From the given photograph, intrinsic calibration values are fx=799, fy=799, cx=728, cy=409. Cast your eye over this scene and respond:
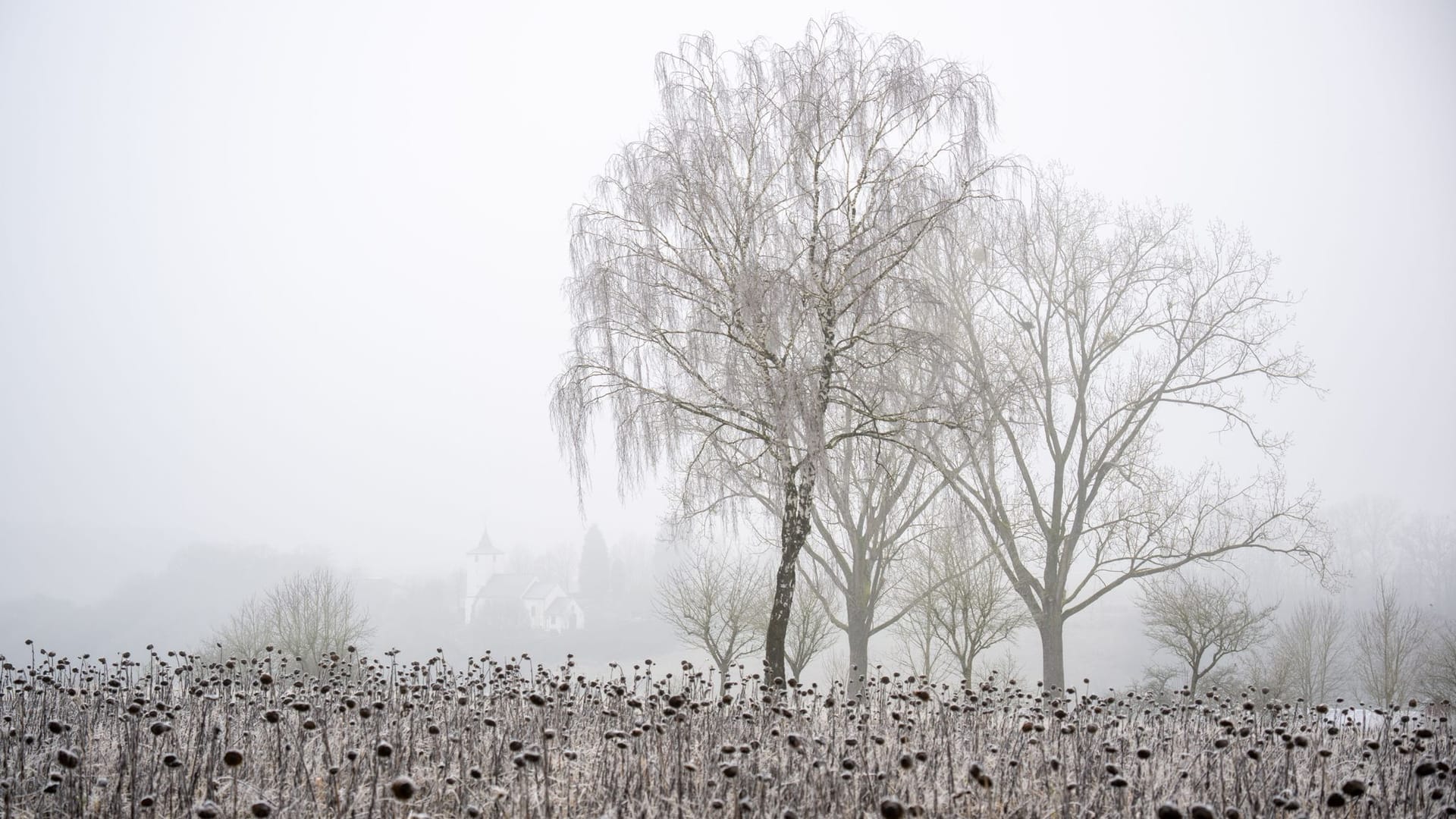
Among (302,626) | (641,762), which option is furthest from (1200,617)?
(302,626)

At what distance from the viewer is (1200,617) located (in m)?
23.5

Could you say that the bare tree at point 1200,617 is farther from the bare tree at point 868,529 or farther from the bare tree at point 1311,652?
the bare tree at point 868,529

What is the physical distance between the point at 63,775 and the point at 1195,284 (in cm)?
1844

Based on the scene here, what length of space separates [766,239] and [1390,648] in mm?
31091

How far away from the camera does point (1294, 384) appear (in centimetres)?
1588

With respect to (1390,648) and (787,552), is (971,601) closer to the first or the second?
(787,552)

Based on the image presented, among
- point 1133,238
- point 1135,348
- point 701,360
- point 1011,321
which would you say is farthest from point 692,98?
point 1135,348

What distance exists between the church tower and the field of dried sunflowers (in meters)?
123

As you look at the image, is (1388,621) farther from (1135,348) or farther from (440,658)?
(440,658)

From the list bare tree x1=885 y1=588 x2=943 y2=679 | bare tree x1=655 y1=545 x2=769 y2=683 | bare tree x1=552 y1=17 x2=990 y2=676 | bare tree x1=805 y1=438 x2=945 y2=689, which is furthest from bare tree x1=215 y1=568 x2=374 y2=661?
bare tree x1=552 y1=17 x2=990 y2=676

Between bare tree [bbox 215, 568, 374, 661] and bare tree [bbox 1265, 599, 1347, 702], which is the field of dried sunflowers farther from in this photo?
bare tree [bbox 1265, 599, 1347, 702]

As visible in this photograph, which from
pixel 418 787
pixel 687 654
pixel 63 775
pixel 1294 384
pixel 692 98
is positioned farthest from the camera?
pixel 687 654

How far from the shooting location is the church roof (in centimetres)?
13388

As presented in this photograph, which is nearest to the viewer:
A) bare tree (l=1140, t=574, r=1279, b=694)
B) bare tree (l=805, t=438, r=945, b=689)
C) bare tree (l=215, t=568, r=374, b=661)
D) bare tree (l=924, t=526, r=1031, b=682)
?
bare tree (l=805, t=438, r=945, b=689)
